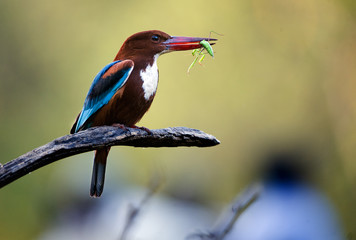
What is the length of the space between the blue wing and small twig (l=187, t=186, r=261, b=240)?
1316 millimetres

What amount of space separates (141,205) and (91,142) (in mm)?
802

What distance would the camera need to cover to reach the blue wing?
2873mm

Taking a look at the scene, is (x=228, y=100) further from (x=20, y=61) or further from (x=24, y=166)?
(x=24, y=166)

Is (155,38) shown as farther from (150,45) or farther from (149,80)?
(149,80)

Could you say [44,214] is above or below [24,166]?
below

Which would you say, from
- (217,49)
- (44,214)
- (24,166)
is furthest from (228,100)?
(24,166)

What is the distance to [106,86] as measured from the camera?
2898 millimetres

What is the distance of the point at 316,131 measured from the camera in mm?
6930

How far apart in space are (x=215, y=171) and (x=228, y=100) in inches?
39.7

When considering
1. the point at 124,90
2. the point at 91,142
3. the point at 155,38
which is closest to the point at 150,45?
the point at 155,38

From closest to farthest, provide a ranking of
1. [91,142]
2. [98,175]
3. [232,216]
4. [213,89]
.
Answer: [232,216]
[91,142]
[98,175]
[213,89]

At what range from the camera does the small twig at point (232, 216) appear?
159 cm

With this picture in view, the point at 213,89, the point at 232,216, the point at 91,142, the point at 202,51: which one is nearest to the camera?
the point at 232,216

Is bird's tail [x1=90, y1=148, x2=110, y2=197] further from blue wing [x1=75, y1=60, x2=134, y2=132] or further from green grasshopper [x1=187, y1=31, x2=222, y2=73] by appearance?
green grasshopper [x1=187, y1=31, x2=222, y2=73]
